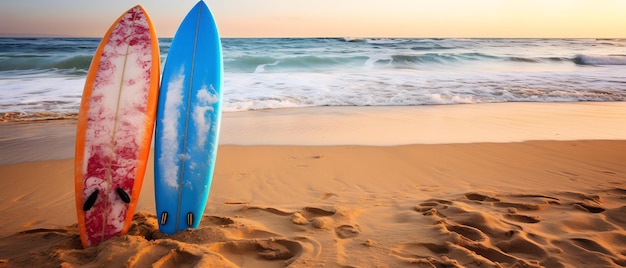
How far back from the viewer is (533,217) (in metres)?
2.94

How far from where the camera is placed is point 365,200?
3.44m

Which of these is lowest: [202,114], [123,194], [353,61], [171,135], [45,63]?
[123,194]

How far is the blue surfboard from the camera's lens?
2639 millimetres

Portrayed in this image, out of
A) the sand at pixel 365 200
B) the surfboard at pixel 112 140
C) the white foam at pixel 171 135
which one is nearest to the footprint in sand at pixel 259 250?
the sand at pixel 365 200

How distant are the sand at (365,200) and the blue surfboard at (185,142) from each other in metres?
0.19

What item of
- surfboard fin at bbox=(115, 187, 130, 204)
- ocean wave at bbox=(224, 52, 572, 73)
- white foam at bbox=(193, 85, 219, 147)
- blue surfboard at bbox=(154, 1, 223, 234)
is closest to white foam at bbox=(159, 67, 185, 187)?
blue surfboard at bbox=(154, 1, 223, 234)

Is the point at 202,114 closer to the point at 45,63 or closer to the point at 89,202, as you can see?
the point at 89,202

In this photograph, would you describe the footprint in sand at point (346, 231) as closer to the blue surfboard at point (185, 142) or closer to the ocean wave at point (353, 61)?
the blue surfboard at point (185, 142)

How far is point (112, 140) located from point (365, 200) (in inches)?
78.8

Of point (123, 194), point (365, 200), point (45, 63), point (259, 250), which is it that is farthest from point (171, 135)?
point (45, 63)

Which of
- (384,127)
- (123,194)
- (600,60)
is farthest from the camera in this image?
(600,60)

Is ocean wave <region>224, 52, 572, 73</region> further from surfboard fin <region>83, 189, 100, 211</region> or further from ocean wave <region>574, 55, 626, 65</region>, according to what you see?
surfboard fin <region>83, 189, 100, 211</region>

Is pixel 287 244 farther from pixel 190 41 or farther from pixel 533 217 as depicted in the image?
pixel 533 217

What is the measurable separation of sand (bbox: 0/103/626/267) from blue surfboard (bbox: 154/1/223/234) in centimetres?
19
